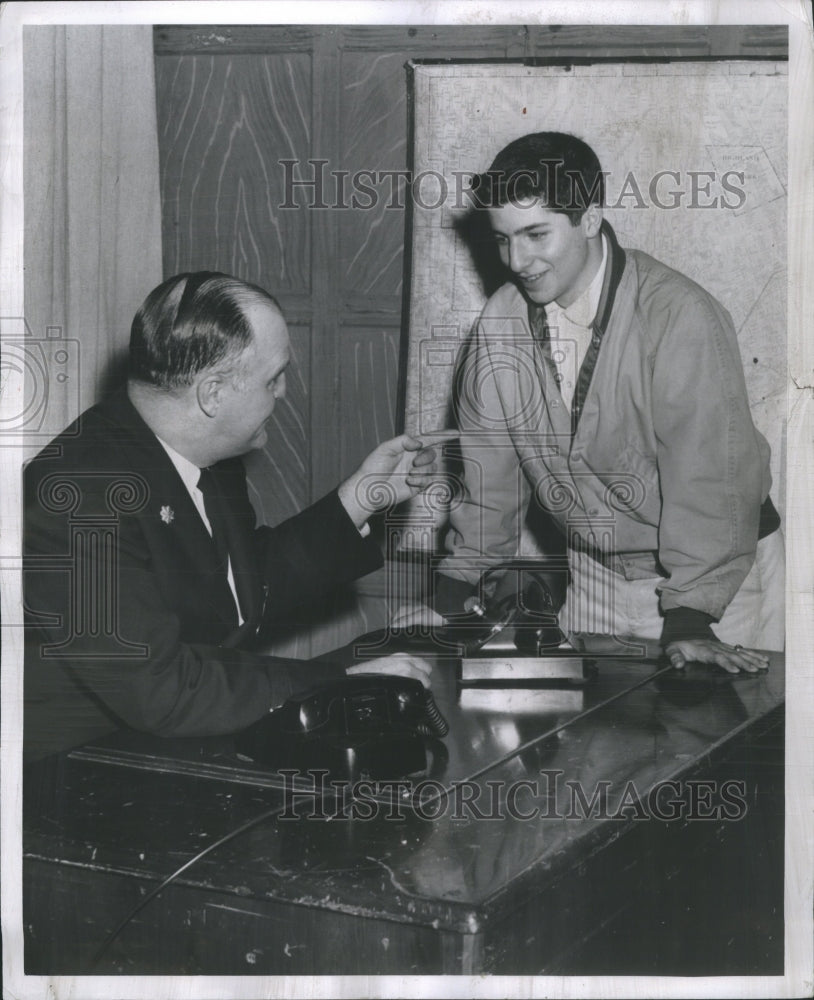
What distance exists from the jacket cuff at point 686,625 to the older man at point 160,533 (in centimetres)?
41

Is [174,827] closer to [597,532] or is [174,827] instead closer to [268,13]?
[597,532]

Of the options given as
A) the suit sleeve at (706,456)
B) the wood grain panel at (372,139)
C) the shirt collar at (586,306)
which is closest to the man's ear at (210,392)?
the wood grain panel at (372,139)

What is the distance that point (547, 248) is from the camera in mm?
1675

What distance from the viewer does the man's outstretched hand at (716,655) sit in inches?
65.7

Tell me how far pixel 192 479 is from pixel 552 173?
2.21 feet

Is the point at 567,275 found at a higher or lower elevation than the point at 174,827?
higher

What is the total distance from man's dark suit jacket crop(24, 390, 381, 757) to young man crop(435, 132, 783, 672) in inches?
13.4

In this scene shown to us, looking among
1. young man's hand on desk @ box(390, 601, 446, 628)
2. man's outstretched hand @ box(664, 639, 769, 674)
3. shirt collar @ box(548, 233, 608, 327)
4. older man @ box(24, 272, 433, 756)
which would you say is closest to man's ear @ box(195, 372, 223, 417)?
older man @ box(24, 272, 433, 756)

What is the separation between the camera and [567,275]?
5.52 ft

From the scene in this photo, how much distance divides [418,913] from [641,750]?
0.45 metres

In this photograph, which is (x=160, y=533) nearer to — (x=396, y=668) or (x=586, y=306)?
(x=396, y=668)

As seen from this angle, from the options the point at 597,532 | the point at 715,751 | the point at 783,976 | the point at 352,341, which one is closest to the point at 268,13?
the point at 352,341

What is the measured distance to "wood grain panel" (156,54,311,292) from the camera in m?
1.67

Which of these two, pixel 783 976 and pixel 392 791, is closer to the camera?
pixel 392 791
